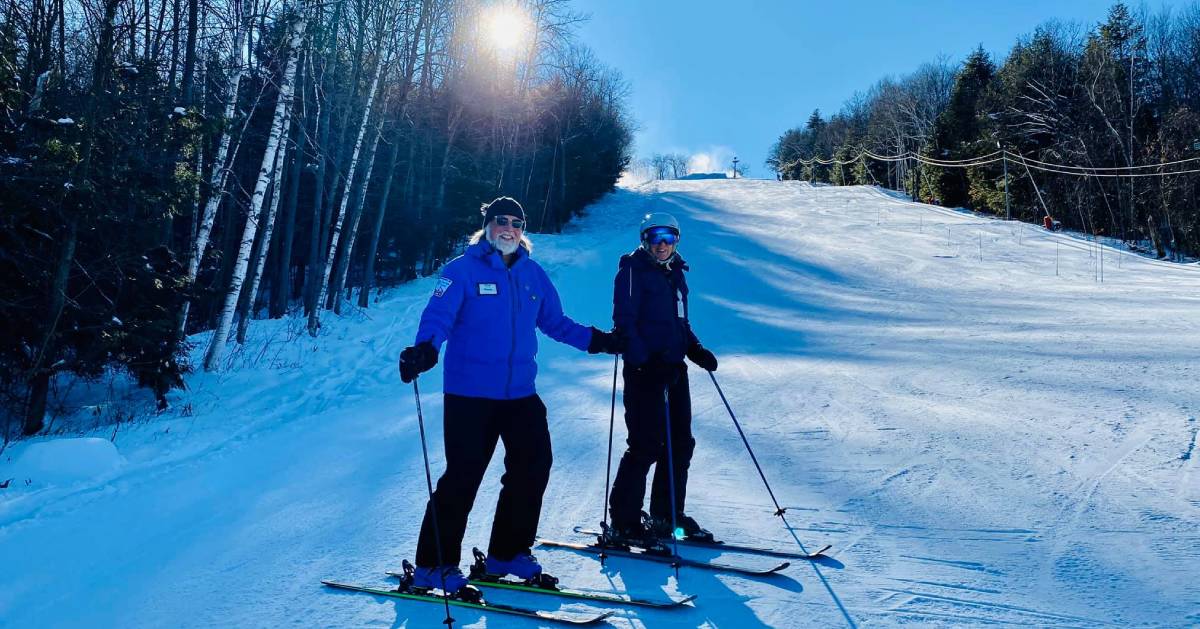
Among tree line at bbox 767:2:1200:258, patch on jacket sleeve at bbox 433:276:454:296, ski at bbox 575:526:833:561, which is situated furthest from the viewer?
tree line at bbox 767:2:1200:258

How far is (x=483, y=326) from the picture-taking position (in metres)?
4.01

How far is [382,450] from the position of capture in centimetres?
762

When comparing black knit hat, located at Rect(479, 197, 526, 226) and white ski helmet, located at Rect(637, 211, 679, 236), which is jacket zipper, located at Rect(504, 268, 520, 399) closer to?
black knit hat, located at Rect(479, 197, 526, 226)

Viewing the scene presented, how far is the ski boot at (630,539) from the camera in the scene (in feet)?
15.5

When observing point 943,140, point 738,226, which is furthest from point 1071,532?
point 943,140

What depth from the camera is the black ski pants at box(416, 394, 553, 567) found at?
13.0ft

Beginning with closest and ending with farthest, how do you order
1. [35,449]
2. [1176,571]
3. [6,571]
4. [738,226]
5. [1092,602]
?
[1092,602] < [1176,571] < [6,571] < [35,449] < [738,226]

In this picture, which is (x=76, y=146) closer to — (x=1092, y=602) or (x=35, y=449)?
(x=35, y=449)

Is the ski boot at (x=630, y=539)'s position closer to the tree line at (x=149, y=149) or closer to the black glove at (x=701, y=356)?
the black glove at (x=701, y=356)

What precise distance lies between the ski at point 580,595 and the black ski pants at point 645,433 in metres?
0.81

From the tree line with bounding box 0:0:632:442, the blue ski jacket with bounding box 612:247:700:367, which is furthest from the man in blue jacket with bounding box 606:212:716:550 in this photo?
the tree line with bounding box 0:0:632:442

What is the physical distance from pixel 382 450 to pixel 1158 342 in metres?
10.4

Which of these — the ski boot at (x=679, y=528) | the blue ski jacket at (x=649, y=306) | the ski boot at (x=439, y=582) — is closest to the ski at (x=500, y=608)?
the ski boot at (x=439, y=582)

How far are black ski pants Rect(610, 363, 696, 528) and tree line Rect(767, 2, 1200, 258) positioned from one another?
97.4ft
